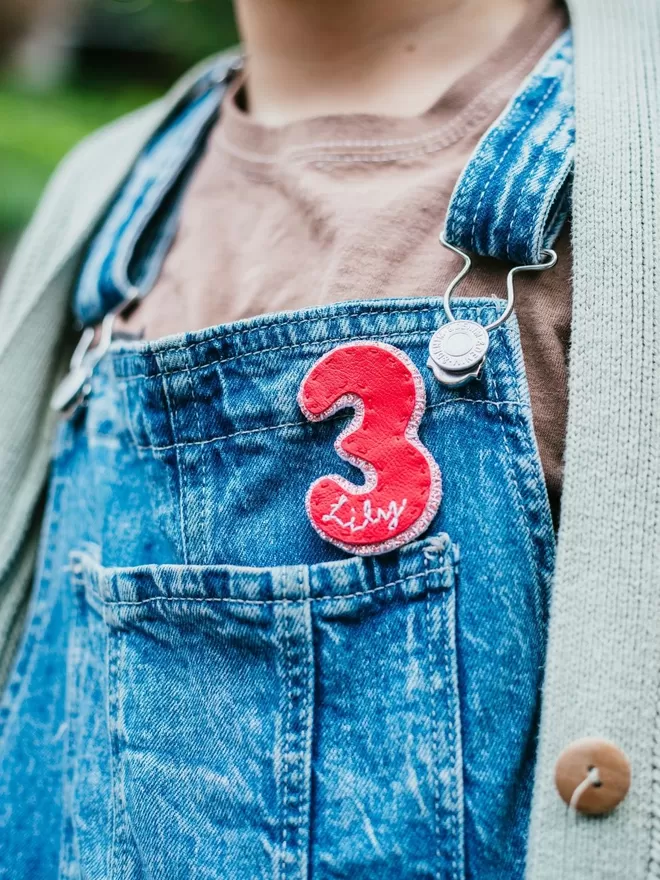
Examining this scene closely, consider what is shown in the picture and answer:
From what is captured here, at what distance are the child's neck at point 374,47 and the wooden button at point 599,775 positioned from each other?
0.57 meters

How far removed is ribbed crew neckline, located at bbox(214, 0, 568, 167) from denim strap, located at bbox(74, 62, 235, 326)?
14 centimetres

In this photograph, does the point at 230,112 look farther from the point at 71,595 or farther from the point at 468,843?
the point at 468,843

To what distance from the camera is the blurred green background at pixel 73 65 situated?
2.53 m

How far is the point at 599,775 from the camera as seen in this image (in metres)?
0.52

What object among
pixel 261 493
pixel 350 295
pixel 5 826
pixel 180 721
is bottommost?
pixel 5 826

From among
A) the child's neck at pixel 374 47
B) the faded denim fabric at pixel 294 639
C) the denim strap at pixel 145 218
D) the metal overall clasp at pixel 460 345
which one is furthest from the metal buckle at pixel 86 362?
the metal overall clasp at pixel 460 345

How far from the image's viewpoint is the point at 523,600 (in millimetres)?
574

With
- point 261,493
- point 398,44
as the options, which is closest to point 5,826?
point 261,493

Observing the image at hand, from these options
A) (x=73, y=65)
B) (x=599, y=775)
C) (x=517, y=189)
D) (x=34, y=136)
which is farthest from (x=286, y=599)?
(x=73, y=65)

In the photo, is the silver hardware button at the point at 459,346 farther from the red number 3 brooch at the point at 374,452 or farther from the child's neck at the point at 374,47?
the child's neck at the point at 374,47

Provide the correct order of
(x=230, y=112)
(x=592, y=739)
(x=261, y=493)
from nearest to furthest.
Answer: (x=592, y=739) → (x=261, y=493) → (x=230, y=112)

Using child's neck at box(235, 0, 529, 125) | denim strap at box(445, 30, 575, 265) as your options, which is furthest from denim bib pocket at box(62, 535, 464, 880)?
child's neck at box(235, 0, 529, 125)

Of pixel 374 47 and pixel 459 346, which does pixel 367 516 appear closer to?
pixel 459 346

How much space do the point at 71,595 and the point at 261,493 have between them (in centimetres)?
30
